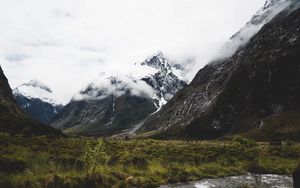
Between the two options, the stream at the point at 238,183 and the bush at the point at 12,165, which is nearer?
the bush at the point at 12,165

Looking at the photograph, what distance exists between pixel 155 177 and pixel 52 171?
12.3 metres

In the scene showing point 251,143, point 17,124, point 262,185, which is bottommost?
point 262,185

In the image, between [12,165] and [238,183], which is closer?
[12,165]

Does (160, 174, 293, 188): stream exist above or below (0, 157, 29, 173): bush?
below

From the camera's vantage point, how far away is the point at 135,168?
51.4 metres

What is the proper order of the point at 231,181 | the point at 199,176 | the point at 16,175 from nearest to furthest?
the point at 16,175
the point at 231,181
the point at 199,176

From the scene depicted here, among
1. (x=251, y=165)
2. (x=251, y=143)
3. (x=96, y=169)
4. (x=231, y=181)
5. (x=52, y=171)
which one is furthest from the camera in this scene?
(x=251, y=143)

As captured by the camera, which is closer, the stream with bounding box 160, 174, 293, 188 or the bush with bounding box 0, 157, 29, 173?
the bush with bounding box 0, 157, 29, 173

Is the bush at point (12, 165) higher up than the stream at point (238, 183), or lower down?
higher up

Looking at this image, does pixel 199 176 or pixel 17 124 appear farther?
pixel 17 124

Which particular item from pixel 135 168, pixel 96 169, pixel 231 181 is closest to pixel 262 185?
pixel 231 181

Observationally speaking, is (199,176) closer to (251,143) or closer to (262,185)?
(262,185)

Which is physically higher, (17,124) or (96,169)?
(17,124)

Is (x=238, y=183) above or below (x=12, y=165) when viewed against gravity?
below
